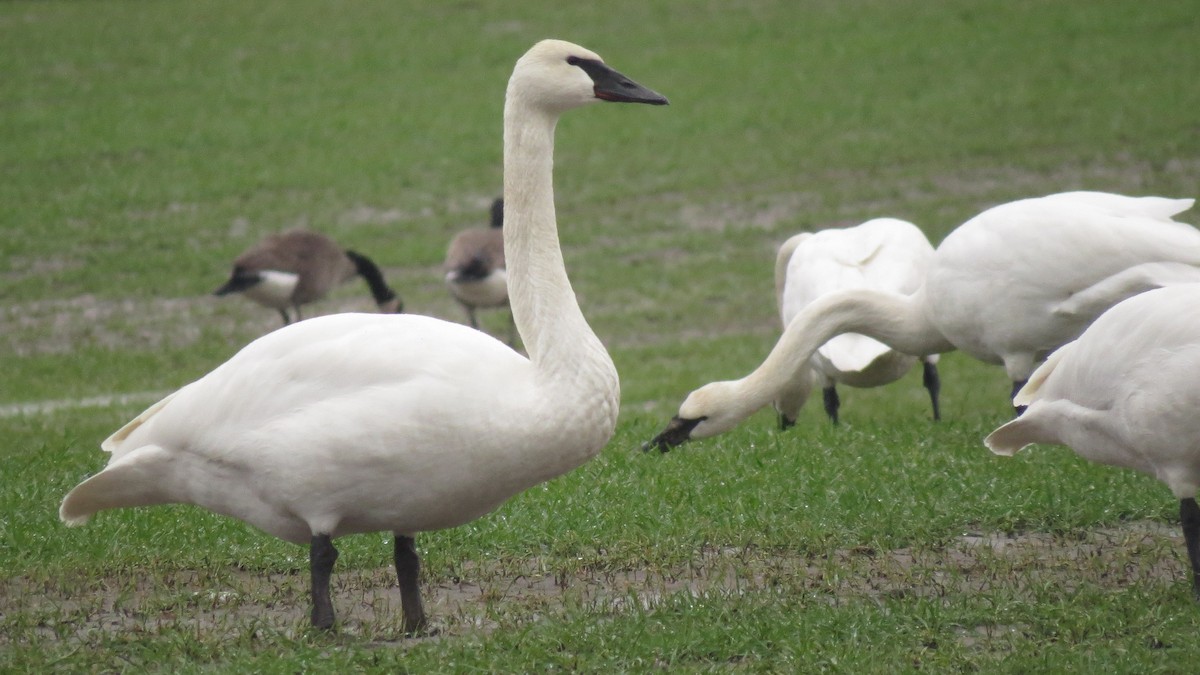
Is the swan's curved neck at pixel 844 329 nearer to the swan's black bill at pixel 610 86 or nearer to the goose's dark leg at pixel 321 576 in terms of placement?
the swan's black bill at pixel 610 86

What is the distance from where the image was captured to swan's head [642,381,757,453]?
7547 mm

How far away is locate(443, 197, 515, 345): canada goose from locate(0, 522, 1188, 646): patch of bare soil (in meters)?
7.82

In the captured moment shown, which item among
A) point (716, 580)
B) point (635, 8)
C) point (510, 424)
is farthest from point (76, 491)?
point (635, 8)

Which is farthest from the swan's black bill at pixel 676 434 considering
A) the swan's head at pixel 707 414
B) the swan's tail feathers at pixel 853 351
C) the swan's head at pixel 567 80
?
the swan's head at pixel 567 80

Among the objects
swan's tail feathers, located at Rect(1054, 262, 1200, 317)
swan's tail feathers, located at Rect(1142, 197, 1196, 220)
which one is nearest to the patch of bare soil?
swan's tail feathers, located at Rect(1054, 262, 1200, 317)

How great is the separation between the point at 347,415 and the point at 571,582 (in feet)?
4.60

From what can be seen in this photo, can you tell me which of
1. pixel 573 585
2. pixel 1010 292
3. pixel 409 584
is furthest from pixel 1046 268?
pixel 409 584

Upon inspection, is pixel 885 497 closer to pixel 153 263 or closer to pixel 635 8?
pixel 153 263

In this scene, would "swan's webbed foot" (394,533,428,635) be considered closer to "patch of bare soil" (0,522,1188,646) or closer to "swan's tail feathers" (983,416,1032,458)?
"patch of bare soil" (0,522,1188,646)

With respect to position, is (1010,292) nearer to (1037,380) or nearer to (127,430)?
(1037,380)

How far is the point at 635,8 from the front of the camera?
84.0 feet

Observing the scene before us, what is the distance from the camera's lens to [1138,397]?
16.8ft

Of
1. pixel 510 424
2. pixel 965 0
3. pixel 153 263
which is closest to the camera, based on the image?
pixel 510 424

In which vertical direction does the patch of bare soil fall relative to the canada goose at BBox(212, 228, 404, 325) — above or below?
above
